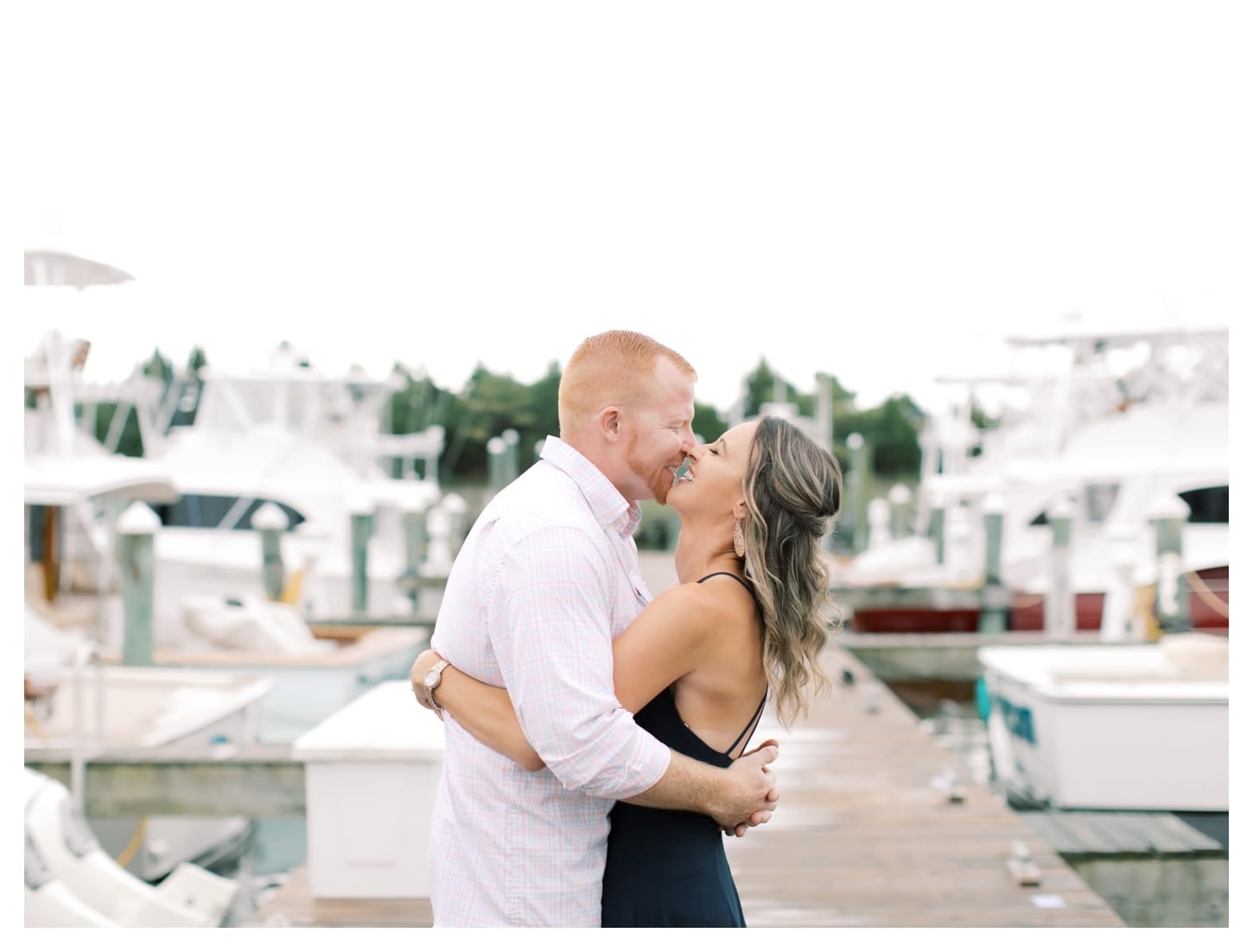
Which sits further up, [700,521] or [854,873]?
[700,521]

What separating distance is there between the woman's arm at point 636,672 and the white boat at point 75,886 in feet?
11.5

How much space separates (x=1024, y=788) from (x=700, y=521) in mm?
6442

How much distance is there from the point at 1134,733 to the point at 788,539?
584cm

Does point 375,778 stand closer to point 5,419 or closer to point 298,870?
point 298,870

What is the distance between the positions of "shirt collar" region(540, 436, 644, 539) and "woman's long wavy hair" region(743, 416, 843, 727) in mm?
241

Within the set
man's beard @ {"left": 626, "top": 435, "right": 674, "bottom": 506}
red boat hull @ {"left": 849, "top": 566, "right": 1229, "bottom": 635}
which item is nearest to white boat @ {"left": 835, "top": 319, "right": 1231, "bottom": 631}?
red boat hull @ {"left": 849, "top": 566, "right": 1229, "bottom": 635}

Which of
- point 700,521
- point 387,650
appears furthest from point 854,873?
point 387,650

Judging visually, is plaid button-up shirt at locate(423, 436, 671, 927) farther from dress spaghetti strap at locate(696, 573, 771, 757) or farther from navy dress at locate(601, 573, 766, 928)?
dress spaghetti strap at locate(696, 573, 771, 757)

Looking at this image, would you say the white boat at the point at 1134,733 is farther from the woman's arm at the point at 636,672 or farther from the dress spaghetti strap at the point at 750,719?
the woman's arm at the point at 636,672

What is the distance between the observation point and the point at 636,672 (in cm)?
197

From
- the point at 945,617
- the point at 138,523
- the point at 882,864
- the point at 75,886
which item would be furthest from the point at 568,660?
the point at 945,617

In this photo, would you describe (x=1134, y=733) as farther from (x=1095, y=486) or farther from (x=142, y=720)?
(x=1095, y=486)

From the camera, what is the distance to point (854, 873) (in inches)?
197

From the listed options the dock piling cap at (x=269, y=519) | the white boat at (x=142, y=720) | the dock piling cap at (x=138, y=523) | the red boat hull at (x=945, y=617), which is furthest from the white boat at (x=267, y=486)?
the white boat at (x=142, y=720)
